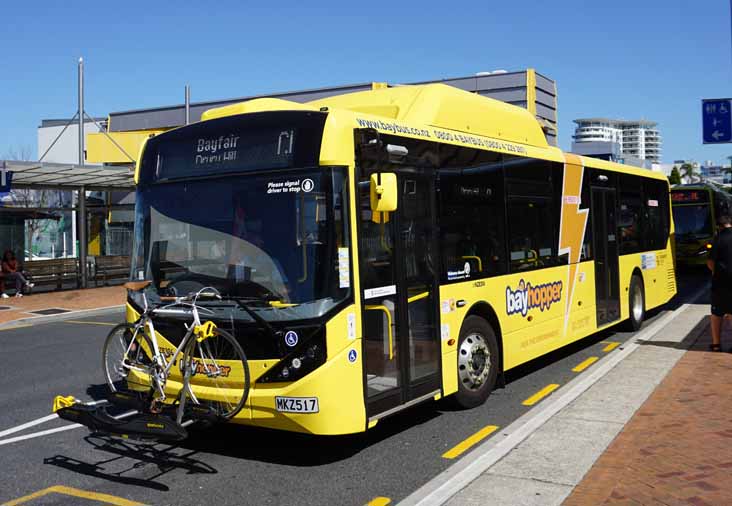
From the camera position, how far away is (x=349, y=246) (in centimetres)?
594

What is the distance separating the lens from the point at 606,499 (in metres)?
4.93

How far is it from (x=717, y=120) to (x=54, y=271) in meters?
20.9

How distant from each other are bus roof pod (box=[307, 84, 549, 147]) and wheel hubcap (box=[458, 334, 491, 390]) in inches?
92.0

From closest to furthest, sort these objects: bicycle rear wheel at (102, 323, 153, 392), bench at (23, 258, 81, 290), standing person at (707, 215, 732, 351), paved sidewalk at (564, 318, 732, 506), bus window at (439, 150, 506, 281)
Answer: paved sidewalk at (564, 318, 732, 506), bicycle rear wheel at (102, 323, 153, 392), bus window at (439, 150, 506, 281), standing person at (707, 215, 732, 351), bench at (23, 258, 81, 290)

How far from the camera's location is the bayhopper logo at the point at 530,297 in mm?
8625

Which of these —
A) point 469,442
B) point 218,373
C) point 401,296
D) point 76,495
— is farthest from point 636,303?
point 76,495

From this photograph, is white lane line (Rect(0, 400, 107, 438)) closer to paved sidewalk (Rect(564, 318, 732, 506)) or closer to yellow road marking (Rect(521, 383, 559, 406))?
yellow road marking (Rect(521, 383, 559, 406))

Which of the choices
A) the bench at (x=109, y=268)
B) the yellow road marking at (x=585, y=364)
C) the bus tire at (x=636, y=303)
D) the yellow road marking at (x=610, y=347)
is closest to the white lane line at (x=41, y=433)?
the yellow road marking at (x=585, y=364)

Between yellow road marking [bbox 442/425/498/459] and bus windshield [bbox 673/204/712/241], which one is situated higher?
bus windshield [bbox 673/204/712/241]

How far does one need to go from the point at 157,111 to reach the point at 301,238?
35593 mm

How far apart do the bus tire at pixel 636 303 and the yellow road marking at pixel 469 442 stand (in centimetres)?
673

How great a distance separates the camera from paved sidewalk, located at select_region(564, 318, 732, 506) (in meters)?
4.98

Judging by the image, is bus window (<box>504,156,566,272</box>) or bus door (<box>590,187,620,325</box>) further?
bus door (<box>590,187,620,325</box>)

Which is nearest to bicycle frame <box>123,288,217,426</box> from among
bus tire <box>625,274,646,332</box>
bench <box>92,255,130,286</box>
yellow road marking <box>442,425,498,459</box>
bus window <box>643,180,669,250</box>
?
yellow road marking <box>442,425,498,459</box>
